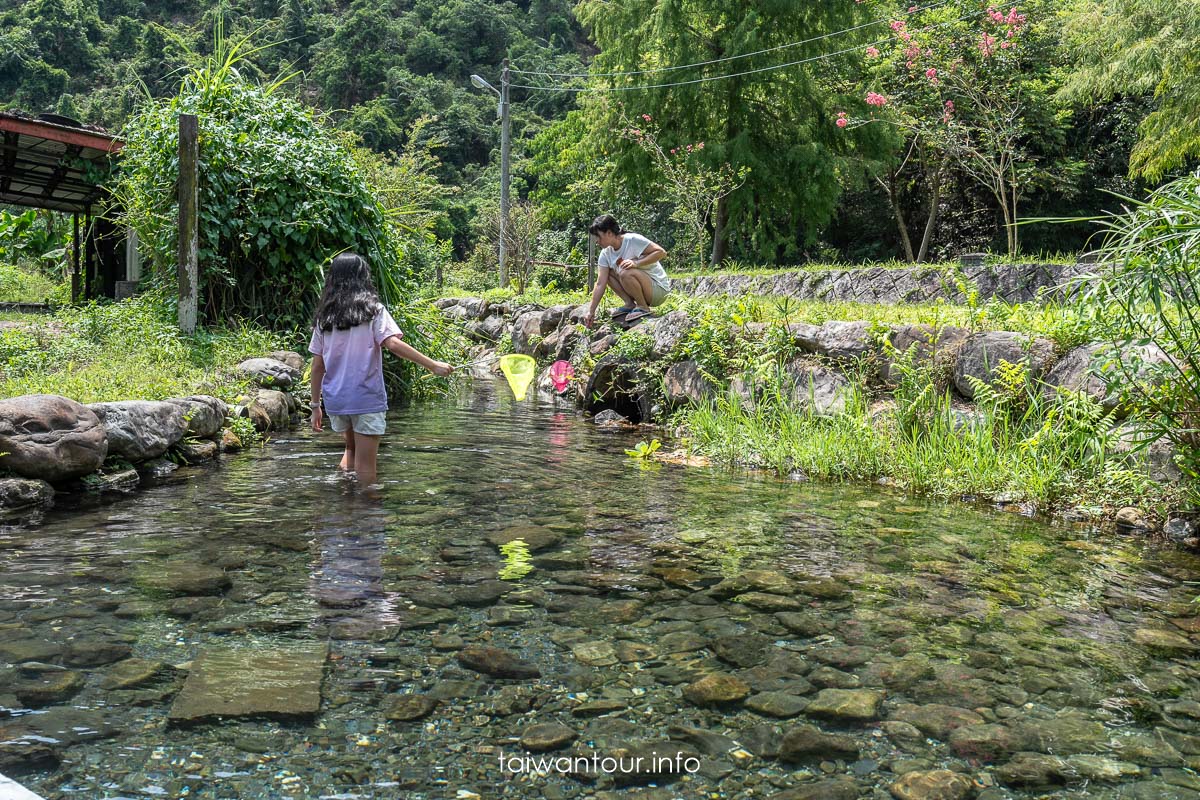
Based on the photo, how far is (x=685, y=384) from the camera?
29.1ft

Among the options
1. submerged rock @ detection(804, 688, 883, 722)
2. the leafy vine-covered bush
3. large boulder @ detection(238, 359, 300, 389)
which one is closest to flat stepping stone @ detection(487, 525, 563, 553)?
submerged rock @ detection(804, 688, 883, 722)

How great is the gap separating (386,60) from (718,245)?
3372cm

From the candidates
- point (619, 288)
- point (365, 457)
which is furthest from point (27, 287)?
point (365, 457)

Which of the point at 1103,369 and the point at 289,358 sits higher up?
the point at 1103,369

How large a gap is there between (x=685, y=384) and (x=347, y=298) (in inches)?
174

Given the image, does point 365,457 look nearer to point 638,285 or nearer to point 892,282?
point 638,285

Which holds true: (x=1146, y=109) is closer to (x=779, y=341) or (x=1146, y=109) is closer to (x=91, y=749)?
(x=779, y=341)

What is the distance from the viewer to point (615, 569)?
160 inches

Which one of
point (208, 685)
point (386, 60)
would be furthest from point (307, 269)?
point (386, 60)

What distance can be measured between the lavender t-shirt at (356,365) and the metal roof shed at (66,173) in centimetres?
696

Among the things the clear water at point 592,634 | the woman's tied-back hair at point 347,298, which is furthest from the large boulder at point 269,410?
the woman's tied-back hair at point 347,298

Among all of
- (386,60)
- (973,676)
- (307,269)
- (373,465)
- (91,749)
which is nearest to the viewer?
(91,749)

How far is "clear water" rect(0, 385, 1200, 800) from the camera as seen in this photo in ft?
7.57

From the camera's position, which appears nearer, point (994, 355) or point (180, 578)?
point (180, 578)
